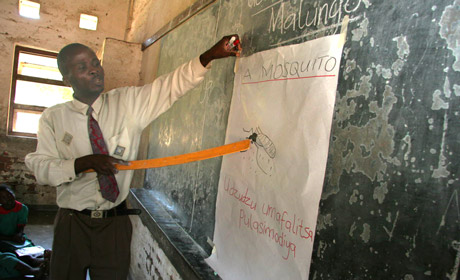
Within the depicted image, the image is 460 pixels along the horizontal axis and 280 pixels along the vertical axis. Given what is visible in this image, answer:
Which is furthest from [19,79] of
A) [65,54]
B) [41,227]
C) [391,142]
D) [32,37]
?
[391,142]

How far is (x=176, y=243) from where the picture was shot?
75.7 inches

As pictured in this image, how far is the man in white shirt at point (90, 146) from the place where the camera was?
1876 mm

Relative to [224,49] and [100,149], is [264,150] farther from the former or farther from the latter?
[100,149]

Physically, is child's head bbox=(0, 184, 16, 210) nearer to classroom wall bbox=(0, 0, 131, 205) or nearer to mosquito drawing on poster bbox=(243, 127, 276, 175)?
classroom wall bbox=(0, 0, 131, 205)

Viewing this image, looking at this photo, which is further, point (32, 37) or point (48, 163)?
point (32, 37)

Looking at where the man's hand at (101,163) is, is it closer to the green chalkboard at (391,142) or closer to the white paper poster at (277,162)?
the white paper poster at (277,162)

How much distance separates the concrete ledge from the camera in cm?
163

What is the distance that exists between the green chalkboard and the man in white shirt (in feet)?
3.75

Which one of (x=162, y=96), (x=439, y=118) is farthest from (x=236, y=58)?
(x=439, y=118)

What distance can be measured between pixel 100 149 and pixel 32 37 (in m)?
5.25

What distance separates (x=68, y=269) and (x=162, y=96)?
1250 mm

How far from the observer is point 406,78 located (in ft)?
2.43

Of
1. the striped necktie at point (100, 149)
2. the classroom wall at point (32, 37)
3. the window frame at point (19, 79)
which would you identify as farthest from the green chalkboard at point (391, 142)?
the window frame at point (19, 79)

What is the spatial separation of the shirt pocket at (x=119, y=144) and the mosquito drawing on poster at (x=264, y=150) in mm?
974
